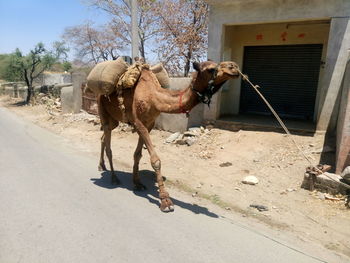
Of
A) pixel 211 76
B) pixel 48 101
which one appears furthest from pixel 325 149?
pixel 48 101

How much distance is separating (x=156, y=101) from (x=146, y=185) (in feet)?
5.78

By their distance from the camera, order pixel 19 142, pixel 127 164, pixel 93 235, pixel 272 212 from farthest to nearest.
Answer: pixel 19 142 < pixel 127 164 < pixel 272 212 < pixel 93 235

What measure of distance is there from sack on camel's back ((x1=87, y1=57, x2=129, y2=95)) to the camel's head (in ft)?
5.47

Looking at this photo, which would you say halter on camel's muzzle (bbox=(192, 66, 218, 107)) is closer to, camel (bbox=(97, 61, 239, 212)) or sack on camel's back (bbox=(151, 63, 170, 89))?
camel (bbox=(97, 61, 239, 212))

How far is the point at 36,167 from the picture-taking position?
235 inches

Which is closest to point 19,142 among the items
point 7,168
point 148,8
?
point 7,168

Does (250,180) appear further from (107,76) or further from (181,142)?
(107,76)

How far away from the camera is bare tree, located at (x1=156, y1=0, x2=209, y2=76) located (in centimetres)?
1473

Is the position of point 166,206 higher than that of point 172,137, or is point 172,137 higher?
point 172,137

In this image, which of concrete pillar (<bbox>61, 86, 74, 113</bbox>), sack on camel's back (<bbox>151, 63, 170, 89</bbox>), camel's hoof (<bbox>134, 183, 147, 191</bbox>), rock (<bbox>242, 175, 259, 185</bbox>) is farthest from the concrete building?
concrete pillar (<bbox>61, 86, 74, 113</bbox>)

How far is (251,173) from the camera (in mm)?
5867

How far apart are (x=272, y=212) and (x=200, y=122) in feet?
15.9

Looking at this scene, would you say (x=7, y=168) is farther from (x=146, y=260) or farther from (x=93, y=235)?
(x=146, y=260)

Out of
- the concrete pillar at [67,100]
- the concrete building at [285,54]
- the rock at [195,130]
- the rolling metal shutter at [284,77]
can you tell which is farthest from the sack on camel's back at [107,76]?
the concrete pillar at [67,100]
